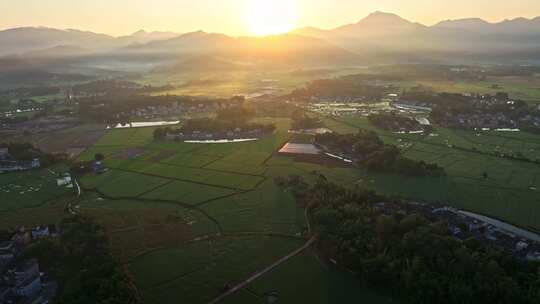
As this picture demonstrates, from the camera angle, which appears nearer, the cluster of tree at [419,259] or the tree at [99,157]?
the cluster of tree at [419,259]

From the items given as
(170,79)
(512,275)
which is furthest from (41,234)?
(170,79)

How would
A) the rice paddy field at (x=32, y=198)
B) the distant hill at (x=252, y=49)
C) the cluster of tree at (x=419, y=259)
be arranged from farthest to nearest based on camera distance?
the distant hill at (x=252, y=49) < the rice paddy field at (x=32, y=198) < the cluster of tree at (x=419, y=259)

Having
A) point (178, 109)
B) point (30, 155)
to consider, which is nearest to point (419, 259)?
point (30, 155)

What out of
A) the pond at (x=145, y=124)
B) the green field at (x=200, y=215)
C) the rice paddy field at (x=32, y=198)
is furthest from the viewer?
the pond at (x=145, y=124)

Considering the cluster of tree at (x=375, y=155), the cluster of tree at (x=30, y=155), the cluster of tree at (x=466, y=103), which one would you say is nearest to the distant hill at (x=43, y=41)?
the cluster of tree at (x=466, y=103)

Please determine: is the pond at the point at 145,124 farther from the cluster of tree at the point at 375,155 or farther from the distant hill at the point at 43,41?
the distant hill at the point at 43,41

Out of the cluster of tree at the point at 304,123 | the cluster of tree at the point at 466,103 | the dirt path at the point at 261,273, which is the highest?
the cluster of tree at the point at 466,103

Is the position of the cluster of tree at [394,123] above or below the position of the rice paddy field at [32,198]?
above

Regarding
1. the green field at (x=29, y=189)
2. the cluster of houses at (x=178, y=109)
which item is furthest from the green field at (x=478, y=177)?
the cluster of houses at (x=178, y=109)
